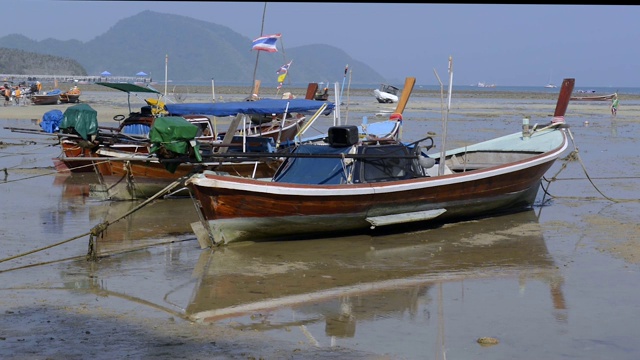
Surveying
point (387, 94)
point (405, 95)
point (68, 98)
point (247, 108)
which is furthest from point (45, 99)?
point (247, 108)

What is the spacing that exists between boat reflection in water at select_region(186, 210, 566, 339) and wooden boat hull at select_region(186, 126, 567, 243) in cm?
25

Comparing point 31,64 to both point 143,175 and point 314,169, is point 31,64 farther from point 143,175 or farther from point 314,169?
point 314,169

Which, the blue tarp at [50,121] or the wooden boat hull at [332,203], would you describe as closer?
the wooden boat hull at [332,203]

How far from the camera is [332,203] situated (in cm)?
1244

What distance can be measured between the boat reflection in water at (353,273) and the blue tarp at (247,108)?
344 cm

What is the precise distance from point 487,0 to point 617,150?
84.4ft

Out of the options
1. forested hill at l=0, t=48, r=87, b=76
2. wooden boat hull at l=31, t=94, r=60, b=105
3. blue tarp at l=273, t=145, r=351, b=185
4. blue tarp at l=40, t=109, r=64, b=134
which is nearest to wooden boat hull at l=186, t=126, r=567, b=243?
blue tarp at l=273, t=145, r=351, b=185

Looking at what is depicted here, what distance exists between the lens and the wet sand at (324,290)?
25.3 ft

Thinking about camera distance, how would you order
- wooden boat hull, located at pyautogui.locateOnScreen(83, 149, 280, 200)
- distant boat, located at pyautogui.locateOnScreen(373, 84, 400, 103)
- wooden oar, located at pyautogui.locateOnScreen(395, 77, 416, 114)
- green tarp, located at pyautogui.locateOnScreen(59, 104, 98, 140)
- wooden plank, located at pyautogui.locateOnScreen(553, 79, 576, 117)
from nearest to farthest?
green tarp, located at pyautogui.locateOnScreen(59, 104, 98, 140) → wooden boat hull, located at pyautogui.locateOnScreen(83, 149, 280, 200) → wooden oar, located at pyautogui.locateOnScreen(395, 77, 416, 114) → wooden plank, located at pyautogui.locateOnScreen(553, 79, 576, 117) → distant boat, located at pyautogui.locateOnScreen(373, 84, 400, 103)

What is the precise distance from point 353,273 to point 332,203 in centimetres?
196

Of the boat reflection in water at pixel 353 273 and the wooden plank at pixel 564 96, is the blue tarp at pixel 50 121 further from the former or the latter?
the wooden plank at pixel 564 96

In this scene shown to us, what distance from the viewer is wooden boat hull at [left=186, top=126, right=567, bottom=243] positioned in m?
11.9

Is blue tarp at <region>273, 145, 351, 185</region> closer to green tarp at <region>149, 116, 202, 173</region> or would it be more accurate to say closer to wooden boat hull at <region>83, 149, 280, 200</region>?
green tarp at <region>149, 116, 202, 173</region>

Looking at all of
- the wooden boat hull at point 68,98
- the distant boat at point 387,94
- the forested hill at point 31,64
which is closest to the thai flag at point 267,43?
the wooden boat hull at point 68,98
